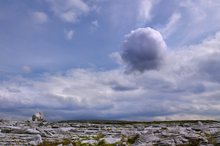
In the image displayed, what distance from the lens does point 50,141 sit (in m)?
44.2

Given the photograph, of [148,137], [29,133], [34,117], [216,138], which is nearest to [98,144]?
[148,137]

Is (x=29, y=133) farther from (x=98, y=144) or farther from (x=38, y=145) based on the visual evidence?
(x=98, y=144)

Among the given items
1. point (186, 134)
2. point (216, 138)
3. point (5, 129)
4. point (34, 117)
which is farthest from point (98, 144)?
point (34, 117)

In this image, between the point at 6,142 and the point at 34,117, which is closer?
the point at 6,142

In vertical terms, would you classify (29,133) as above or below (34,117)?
below

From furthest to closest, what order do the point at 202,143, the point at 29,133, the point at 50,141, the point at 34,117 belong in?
1. the point at 34,117
2. the point at 29,133
3. the point at 50,141
4. the point at 202,143

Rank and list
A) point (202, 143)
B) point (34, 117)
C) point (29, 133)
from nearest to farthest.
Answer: point (202, 143)
point (29, 133)
point (34, 117)

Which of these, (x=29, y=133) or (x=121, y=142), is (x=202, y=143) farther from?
(x=29, y=133)

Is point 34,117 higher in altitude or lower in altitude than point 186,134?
higher

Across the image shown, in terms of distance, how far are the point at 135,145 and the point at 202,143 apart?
735cm

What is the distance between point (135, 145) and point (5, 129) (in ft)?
89.9

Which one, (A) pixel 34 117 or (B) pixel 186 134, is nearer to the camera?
(B) pixel 186 134

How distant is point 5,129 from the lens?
5712 centimetres

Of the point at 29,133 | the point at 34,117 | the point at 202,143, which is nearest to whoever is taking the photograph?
the point at 202,143
